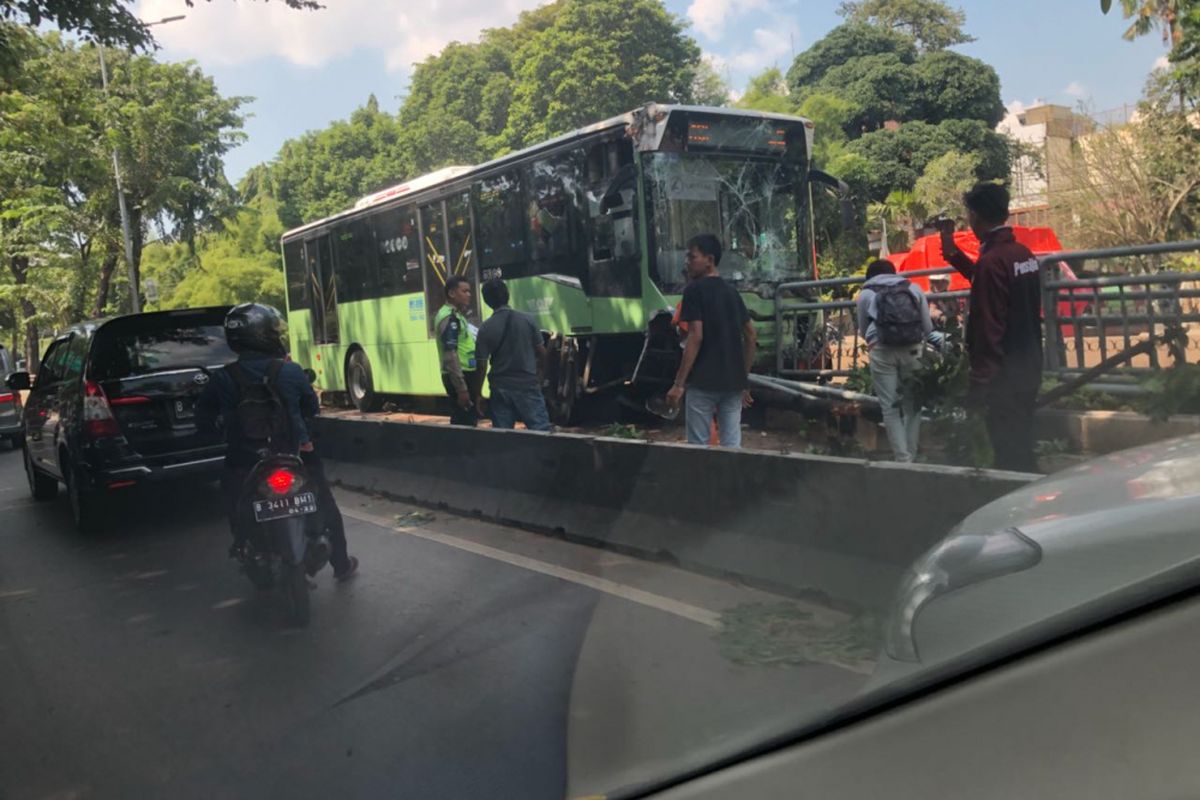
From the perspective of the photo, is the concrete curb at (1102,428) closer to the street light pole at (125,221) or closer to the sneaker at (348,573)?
the sneaker at (348,573)

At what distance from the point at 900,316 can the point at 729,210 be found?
13.4ft

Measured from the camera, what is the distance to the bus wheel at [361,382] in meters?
16.2

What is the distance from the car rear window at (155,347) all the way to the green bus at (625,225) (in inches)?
161

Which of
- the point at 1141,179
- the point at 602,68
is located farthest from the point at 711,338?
the point at 1141,179

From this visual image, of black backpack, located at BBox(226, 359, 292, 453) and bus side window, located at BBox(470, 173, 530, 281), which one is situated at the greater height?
bus side window, located at BBox(470, 173, 530, 281)

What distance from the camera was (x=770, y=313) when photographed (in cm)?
1077

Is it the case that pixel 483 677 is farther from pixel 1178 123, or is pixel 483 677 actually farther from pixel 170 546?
pixel 1178 123

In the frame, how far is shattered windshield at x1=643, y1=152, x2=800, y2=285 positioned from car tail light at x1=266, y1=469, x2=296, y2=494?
587 cm

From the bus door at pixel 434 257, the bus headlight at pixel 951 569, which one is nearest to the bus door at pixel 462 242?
the bus door at pixel 434 257

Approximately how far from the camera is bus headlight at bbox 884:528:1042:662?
1.73 metres

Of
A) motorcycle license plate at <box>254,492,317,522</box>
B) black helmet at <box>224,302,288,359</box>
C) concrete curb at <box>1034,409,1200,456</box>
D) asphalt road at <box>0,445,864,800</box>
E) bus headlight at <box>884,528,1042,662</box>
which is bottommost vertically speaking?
asphalt road at <box>0,445,864,800</box>

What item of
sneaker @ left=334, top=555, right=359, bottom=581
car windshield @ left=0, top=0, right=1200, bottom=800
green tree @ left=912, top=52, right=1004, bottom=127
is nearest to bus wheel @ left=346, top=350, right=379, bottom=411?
car windshield @ left=0, top=0, right=1200, bottom=800

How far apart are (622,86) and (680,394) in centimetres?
1233

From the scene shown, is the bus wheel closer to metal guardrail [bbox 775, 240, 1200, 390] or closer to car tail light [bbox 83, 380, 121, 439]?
car tail light [bbox 83, 380, 121, 439]
